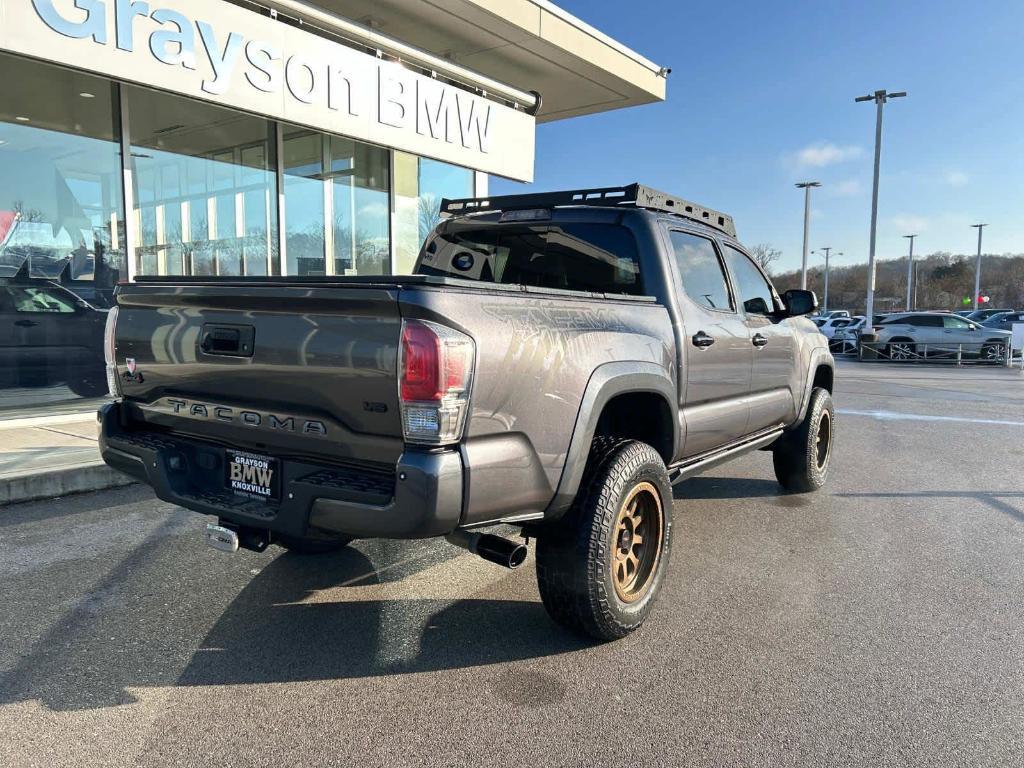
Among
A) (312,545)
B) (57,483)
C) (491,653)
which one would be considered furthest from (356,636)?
(57,483)

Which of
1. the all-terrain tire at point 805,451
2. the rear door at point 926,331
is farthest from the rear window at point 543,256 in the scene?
the rear door at point 926,331

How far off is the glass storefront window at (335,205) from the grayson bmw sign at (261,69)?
145 centimetres

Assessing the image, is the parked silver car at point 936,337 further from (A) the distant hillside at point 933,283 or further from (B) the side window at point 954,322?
(A) the distant hillside at point 933,283

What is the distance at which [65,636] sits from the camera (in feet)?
10.9

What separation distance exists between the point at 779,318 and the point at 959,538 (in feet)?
6.09

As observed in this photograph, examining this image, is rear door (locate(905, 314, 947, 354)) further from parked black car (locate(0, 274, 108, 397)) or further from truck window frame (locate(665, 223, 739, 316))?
parked black car (locate(0, 274, 108, 397))

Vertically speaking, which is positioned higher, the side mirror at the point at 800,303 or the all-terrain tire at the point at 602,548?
the side mirror at the point at 800,303

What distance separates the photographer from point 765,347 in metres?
4.94

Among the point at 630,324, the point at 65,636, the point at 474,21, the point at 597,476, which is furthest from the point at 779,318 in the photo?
the point at 474,21

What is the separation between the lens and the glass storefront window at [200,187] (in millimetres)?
9297

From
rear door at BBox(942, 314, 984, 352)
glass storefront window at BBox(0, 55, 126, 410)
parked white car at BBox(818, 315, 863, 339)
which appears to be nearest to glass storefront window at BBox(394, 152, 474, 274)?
glass storefront window at BBox(0, 55, 126, 410)

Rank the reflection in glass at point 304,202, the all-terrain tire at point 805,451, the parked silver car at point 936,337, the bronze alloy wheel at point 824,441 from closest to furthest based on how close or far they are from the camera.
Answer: the all-terrain tire at point 805,451 → the bronze alloy wheel at point 824,441 → the reflection in glass at point 304,202 → the parked silver car at point 936,337

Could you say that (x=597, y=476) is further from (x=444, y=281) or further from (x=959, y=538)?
(x=959, y=538)

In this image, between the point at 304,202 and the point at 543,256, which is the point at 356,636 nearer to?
the point at 543,256
